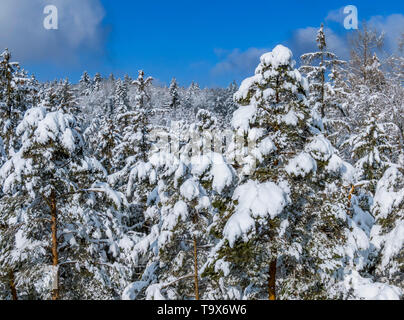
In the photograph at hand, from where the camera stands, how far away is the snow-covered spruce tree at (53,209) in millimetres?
9094

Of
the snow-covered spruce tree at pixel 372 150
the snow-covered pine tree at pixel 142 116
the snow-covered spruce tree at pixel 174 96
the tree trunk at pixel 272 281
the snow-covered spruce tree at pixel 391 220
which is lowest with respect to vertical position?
the tree trunk at pixel 272 281

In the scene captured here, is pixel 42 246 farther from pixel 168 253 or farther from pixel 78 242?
pixel 168 253

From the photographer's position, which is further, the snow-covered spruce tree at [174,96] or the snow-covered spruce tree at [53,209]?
the snow-covered spruce tree at [174,96]

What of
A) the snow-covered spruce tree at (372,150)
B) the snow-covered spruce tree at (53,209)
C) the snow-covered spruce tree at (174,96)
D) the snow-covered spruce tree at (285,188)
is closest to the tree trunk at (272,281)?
the snow-covered spruce tree at (285,188)

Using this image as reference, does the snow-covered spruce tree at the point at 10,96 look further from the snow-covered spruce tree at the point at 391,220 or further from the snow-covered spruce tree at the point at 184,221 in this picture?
the snow-covered spruce tree at the point at 391,220

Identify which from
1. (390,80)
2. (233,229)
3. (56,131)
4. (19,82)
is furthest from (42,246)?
(390,80)

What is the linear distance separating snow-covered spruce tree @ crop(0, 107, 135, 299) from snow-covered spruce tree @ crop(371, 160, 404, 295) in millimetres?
8029

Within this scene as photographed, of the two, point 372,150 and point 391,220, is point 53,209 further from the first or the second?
point 372,150

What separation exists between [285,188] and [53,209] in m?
7.00

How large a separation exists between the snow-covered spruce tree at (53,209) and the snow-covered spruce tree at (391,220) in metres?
8.03

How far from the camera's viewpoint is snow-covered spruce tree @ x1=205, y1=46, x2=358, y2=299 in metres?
8.30

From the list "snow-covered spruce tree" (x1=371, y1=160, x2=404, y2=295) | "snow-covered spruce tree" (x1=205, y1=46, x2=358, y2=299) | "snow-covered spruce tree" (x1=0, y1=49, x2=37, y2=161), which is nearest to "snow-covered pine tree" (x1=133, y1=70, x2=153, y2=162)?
"snow-covered spruce tree" (x1=0, y1=49, x2=37, y2=161)

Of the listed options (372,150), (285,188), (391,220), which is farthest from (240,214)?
(372,150)
